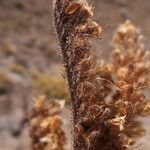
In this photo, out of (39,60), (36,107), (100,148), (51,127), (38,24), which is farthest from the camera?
(38,24)

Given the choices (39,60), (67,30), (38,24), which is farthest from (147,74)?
(38,24)

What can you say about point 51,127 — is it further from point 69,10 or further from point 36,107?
point 69,10

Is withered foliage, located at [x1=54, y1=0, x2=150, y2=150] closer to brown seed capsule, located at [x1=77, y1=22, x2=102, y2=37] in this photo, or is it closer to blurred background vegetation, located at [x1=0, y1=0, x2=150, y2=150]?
brown seed capsule, located at [x1=77, y1=22, x2=102, y2=37]

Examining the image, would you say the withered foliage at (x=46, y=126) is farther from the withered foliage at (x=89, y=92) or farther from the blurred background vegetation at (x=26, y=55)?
the blurred background vegetation at (x=26, y=55)

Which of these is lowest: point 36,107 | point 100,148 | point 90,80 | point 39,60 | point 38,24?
point 100,148

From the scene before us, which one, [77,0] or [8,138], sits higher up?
[8,138]

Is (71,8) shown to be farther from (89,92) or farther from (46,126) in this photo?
(46,126)
